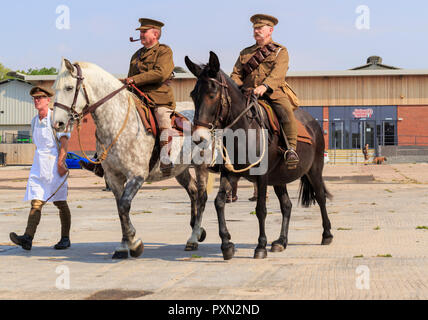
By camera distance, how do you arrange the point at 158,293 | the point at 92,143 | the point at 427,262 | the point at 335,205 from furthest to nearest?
1. the point at 92,143
2. the point at 335,205
3. the point at 427,262
4. the point at 158,293

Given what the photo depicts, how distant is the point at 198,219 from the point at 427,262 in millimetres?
3360

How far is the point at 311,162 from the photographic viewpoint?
9430 millimetres

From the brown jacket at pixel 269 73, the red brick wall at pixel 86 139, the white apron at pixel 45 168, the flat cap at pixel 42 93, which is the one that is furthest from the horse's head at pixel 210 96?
the red brick wall at pixel 86 139

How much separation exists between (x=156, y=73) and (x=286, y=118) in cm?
185

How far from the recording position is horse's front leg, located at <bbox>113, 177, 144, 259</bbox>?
8000 mm

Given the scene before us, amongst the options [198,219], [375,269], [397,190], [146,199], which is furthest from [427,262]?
[397,190]

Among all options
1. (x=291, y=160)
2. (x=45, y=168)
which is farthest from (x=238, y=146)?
(x=45, y=168)

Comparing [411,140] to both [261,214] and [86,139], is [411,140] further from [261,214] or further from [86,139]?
[261,214]

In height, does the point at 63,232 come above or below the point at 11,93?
below

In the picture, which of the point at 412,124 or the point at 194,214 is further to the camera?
the point at 412,124

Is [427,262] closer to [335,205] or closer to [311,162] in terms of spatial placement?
[311,162]

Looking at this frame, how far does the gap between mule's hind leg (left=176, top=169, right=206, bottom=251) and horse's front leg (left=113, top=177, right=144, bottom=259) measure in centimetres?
105

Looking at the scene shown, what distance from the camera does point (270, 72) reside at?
8547 millimetres

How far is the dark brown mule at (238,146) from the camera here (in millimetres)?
7453
